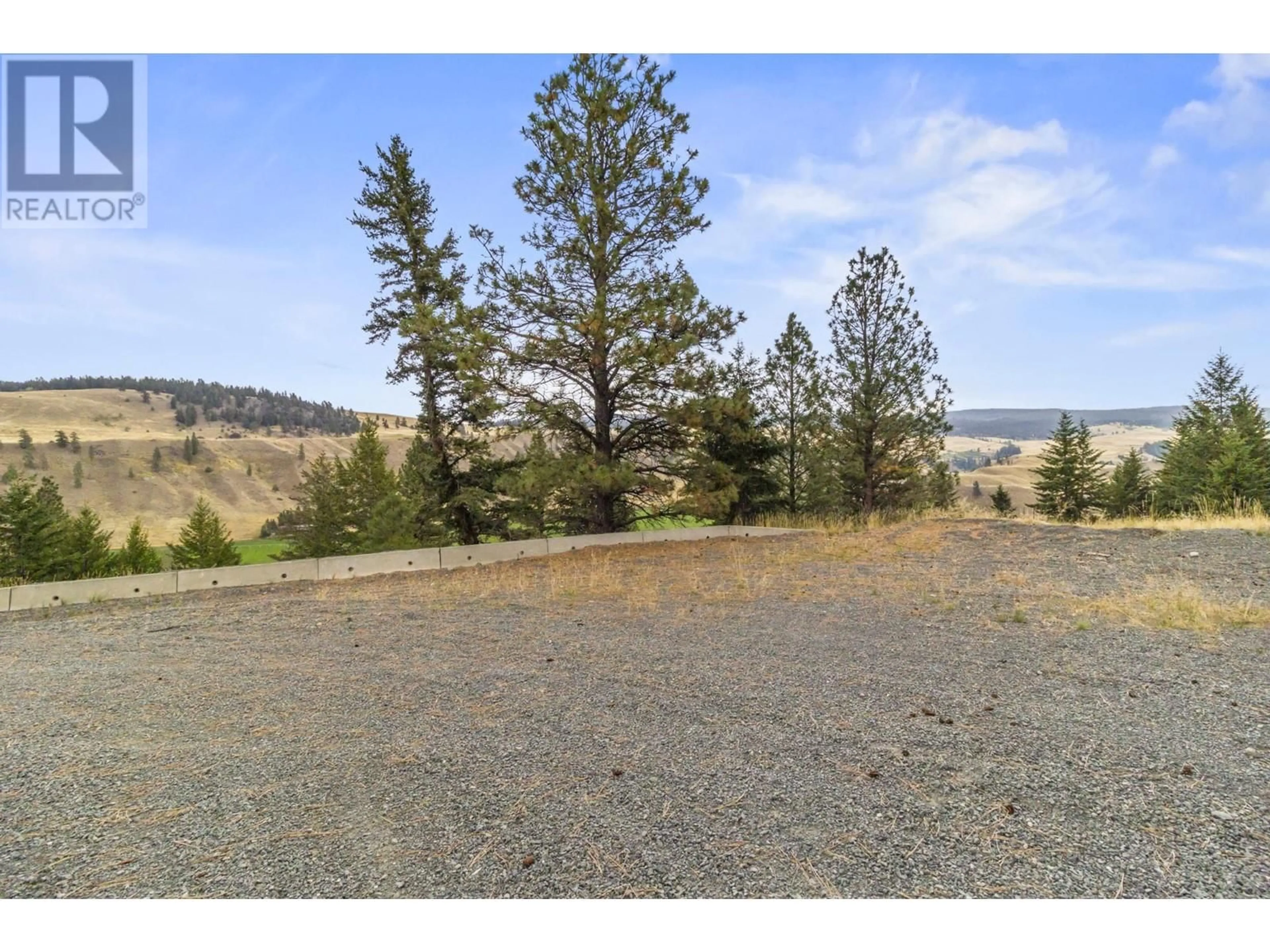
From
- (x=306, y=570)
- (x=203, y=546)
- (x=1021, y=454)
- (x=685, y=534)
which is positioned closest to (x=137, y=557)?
(x=203, y=546)

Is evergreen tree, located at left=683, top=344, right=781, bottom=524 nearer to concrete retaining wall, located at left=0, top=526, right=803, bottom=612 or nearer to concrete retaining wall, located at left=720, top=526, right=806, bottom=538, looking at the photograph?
concrete retaining wall, located at left=720, top=526, right=806, bottom=538

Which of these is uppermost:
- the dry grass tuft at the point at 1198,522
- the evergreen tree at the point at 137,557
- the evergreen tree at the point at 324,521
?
the dry grass tuft at the point at 1198,522

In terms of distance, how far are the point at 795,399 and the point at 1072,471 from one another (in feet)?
105

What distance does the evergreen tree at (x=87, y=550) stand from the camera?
94.2 feet

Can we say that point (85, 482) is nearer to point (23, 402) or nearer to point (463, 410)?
point (23, 402)

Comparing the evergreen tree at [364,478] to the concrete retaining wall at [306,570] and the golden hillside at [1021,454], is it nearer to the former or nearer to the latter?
the concrete retaining wall at [306,570]

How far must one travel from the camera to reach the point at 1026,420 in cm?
14612

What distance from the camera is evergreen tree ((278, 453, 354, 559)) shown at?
2972cm

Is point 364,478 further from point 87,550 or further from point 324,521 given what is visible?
point 87,550

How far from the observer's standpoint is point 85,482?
83875 millimetres

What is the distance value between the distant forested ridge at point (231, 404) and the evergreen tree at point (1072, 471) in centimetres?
12590

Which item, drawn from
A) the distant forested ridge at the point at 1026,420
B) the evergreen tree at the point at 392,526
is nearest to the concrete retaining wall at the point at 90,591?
the evergreen tree at the point at 392,526

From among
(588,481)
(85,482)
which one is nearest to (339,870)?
(588,481)

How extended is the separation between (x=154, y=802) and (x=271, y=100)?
8.12 metres
